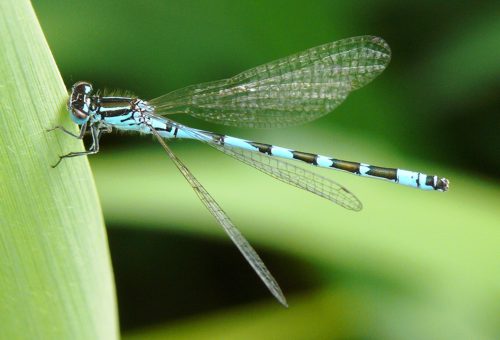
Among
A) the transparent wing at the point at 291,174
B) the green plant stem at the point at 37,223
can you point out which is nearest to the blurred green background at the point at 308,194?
the transparent wing at the point at 291,174

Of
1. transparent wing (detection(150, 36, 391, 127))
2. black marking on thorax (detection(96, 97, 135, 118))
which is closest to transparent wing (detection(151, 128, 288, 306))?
black marking on thorax (detection(96, 97, 135, 118))

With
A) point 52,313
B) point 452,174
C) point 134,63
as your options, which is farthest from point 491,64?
point 52,313

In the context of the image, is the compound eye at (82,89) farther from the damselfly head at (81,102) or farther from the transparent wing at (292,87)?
the transparent wing at (292,87)

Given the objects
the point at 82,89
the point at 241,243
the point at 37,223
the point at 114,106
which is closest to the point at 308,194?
the point at 241,243

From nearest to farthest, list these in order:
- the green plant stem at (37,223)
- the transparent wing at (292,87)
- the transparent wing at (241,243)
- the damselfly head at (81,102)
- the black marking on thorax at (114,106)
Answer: the green plant stem at (37,223), the damselfly head at (81,102), the transparent wing at (241,243), the black marking on thorax at (114,106), the transparent wing at (292,87)

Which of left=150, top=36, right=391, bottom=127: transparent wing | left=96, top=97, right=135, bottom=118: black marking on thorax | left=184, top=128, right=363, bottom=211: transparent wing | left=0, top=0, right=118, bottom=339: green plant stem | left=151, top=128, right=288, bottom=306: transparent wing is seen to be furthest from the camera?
left=150, top=36, right=391, bottom=127: transparent wing

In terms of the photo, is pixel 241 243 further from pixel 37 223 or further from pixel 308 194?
pixel 37 223

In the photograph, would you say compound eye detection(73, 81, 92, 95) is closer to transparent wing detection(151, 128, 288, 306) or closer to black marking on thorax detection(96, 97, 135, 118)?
black marking on thorax detection(96, 97, 135, 118)
